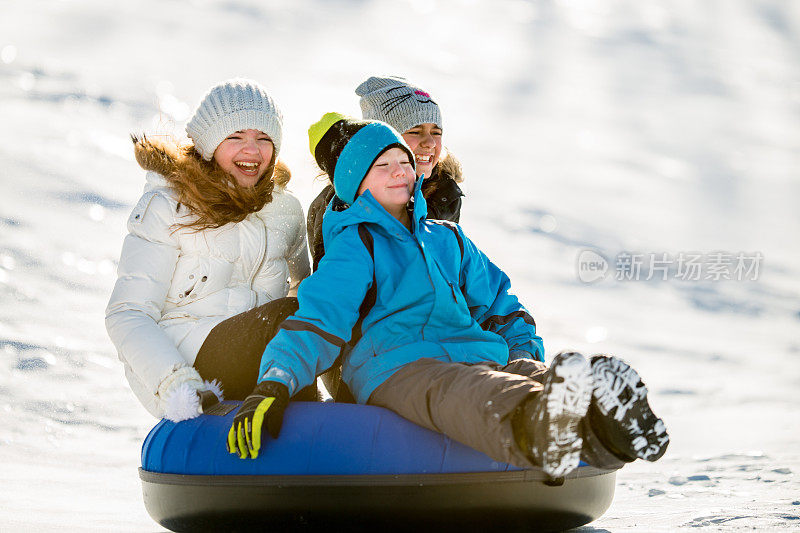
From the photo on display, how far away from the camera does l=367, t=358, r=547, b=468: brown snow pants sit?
2.07 meters

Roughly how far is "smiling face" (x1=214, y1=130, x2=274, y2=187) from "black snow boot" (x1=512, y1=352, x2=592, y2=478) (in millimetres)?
1732

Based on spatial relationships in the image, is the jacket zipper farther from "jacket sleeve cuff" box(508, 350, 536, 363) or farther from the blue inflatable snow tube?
"jacket sleeve cuff" box(508, 350, 536, 363)

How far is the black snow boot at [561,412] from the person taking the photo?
75.2 inches

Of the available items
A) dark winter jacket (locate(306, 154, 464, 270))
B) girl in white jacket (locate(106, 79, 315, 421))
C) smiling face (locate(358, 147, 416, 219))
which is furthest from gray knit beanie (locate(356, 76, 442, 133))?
smiling face (locate(358, 147, 416, 219))

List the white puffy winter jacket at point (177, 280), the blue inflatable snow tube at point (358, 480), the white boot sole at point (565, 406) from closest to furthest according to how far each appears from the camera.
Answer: the white boot sole at point (565, 406), the blue inflatable snow tube at point (358, 480), the white puffy winter jacket at point (177, 280)

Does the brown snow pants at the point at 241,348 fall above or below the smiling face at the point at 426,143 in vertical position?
below

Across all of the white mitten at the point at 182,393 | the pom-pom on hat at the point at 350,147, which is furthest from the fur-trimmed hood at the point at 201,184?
the white mitten at the point at 182,393

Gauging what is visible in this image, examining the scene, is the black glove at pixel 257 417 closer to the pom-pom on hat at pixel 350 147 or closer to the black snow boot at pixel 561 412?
the black snow boot at pixel 561 412

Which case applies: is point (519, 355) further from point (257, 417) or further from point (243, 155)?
point (243, 155)

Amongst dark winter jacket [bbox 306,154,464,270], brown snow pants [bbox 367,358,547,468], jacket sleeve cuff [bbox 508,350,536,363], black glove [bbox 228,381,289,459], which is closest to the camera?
brown snow pants [bbox 367,358,547,468]

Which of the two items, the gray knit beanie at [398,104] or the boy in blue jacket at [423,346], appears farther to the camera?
the gray knit beanie at [398,104]

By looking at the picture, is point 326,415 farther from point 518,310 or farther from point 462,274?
point 518,310

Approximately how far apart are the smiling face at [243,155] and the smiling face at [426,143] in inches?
35.1

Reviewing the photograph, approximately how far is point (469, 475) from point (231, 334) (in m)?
1.04
